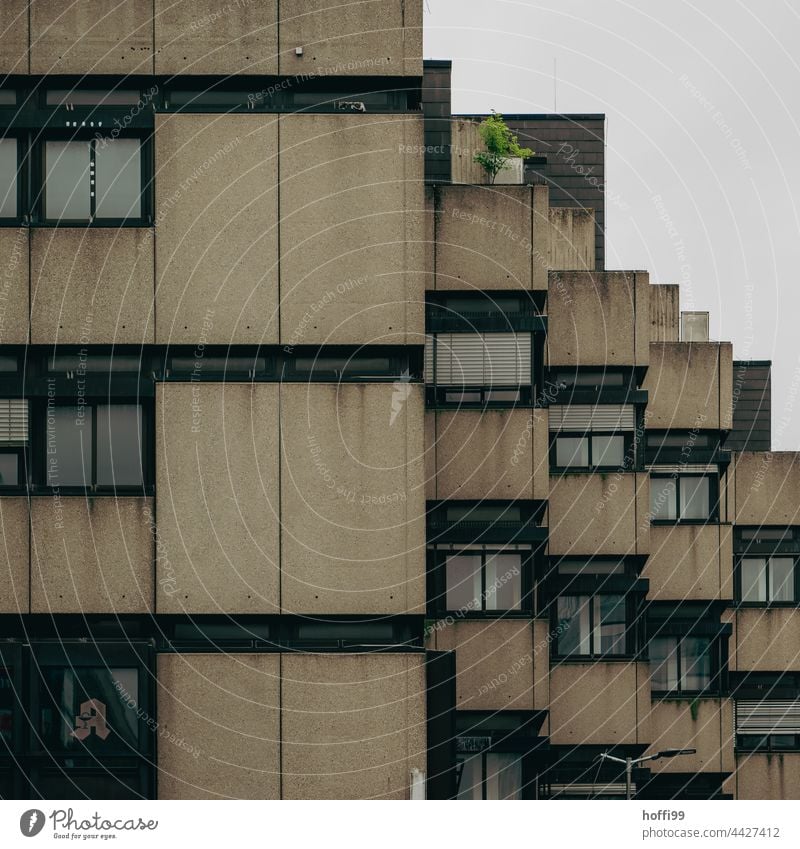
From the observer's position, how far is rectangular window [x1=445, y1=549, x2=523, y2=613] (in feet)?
105

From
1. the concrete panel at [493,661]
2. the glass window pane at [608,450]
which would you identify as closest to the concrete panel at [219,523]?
the concrete panel at [493,661]

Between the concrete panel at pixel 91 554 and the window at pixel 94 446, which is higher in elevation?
the window at pixel 94 446

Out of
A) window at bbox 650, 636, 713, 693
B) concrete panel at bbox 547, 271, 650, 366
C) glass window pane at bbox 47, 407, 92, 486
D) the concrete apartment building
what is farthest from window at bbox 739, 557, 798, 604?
glass window pane at bbox 47, 407, 92, 486

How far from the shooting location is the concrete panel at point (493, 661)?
32250 millimetres

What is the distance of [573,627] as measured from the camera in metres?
36.9

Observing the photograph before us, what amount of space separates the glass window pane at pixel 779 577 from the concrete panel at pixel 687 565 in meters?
4.38

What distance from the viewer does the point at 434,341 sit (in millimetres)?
31906

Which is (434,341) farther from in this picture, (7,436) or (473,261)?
(7,436)

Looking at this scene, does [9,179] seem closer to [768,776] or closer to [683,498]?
[683,498]

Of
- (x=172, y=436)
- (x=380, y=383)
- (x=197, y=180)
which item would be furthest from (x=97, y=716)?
(x=197, y=180)

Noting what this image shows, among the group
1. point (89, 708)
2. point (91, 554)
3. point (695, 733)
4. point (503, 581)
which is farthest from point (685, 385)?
point (89, 708)

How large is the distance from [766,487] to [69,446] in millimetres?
24001

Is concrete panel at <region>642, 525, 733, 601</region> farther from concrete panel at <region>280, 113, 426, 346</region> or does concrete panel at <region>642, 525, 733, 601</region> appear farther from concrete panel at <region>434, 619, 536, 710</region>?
concrete panel at <region>280, 113, 426, 346</region>

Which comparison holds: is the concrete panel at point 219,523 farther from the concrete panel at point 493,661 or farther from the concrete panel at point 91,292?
the concrete panel at point 493,661
